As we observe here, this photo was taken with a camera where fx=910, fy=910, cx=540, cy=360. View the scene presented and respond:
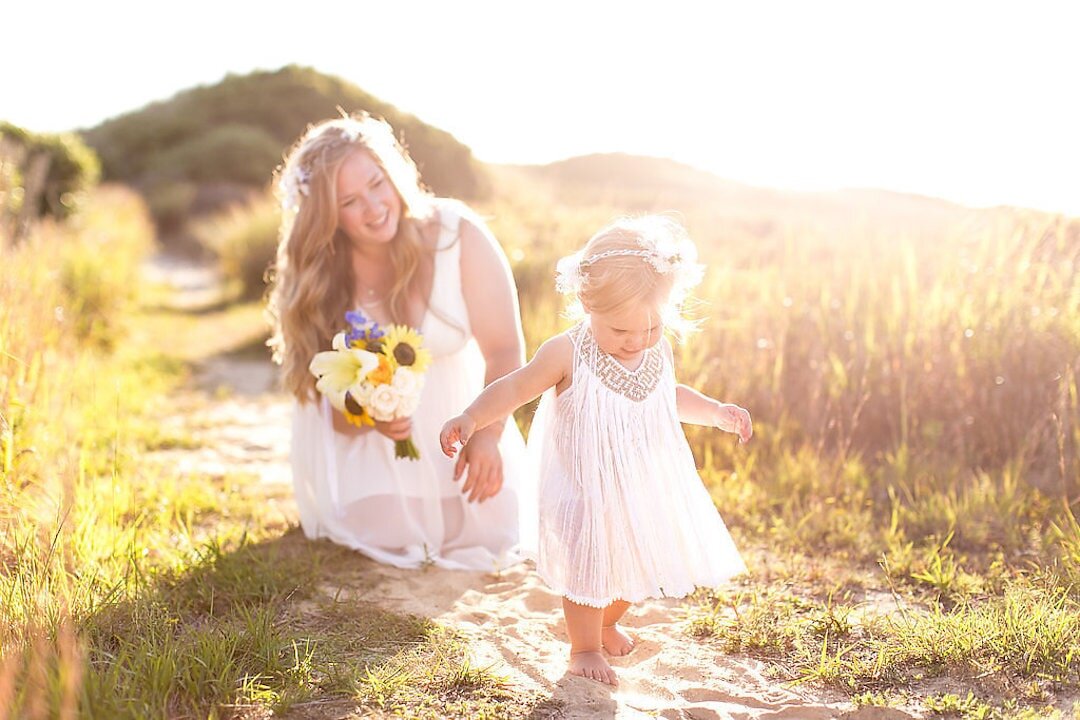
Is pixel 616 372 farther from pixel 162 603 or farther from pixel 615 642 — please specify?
pixel 162 603

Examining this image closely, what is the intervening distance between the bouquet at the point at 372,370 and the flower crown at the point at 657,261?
94 centimetres

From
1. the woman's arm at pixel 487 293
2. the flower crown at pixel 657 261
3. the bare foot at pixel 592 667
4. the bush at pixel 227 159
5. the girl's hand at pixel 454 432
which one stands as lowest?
the bare foot at pixel 592 667

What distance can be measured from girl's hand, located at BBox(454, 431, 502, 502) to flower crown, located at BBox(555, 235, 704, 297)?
1.96 ft

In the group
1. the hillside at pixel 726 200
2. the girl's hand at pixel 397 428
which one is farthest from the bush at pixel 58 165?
the girl's hand at pixel 397 428

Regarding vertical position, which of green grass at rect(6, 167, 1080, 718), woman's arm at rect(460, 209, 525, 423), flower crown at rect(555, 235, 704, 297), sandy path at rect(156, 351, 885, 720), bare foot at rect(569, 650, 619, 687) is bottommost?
sandy path at rect(156, 351, 885, 720)

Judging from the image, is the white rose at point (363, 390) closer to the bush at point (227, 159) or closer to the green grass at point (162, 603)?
the green grass at point (162, 603)

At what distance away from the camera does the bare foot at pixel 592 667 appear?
2.61 metres

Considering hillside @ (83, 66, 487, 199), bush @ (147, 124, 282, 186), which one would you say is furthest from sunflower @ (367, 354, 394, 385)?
bush @ (147, 124, 282, 186)

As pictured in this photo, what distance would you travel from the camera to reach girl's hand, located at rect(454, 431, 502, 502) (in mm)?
2885

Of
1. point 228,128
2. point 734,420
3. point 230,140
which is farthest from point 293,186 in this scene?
point 228,128

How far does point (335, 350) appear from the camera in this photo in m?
3.57

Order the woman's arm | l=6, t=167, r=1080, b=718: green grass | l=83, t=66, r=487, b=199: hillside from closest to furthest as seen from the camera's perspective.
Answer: l=6, t=167, r=1080, b=718: green grass
the woman's arm
l=83, t=66, r=487, b=199: hillside

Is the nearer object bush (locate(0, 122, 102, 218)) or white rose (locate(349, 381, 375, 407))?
white rose (locate(349, 381, 375, 407))

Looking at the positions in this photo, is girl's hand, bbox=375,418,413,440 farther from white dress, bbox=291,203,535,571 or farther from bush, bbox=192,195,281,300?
bush, bbox=192,195,281,300
